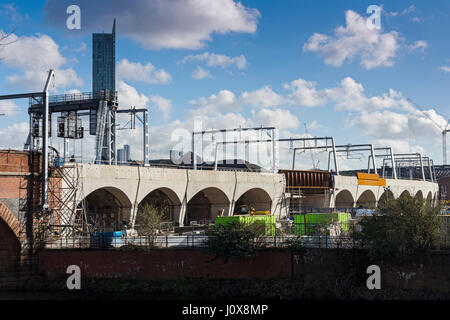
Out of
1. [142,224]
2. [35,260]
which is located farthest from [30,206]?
[142,224]

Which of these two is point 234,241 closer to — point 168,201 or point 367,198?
point 168,201

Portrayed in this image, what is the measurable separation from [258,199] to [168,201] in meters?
14.7

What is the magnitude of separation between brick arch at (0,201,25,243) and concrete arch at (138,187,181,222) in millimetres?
15439

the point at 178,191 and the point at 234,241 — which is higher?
the point at 178,191

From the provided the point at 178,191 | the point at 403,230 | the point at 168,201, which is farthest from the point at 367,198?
the point at 403,230

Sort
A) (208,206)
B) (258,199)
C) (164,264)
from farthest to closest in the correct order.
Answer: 1. (258,199)
2. (208,206)
3. (164,264)

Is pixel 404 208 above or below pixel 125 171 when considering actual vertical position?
below

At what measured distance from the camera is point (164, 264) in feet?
100
